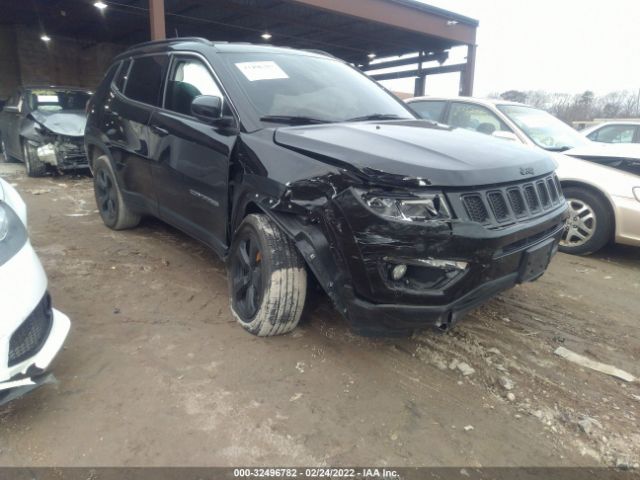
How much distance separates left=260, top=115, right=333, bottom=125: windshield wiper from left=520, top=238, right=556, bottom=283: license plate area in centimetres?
144

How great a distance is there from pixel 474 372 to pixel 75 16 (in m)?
15.7

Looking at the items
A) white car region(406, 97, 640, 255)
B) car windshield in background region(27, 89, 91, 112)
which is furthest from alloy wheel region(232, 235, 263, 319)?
car windshield in background region(27, 89, 91, 112)

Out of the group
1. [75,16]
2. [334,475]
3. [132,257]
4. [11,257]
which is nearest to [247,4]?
[75,16]

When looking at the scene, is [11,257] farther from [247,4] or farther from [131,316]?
[247,4]

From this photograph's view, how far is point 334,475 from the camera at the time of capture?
6.23 ft

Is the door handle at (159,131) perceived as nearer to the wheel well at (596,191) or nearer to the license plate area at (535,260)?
the license plate area at (535,260)

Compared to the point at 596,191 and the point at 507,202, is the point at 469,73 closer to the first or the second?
the point at 596,191

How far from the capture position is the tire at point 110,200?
15.0 feet

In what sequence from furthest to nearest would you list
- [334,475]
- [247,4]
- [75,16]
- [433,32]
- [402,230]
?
[75,16], [433,32], [247,4], [402,230], [334,475]

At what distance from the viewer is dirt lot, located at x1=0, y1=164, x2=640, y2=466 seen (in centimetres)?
202

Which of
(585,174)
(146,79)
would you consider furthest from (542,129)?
(146,79)

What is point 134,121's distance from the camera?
154 inches

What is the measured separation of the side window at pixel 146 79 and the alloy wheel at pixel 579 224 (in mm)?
4040

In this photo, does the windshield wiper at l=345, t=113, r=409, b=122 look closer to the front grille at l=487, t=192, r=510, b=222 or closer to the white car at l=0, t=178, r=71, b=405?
the front grille at l=487, t=192, r=510, b=222
